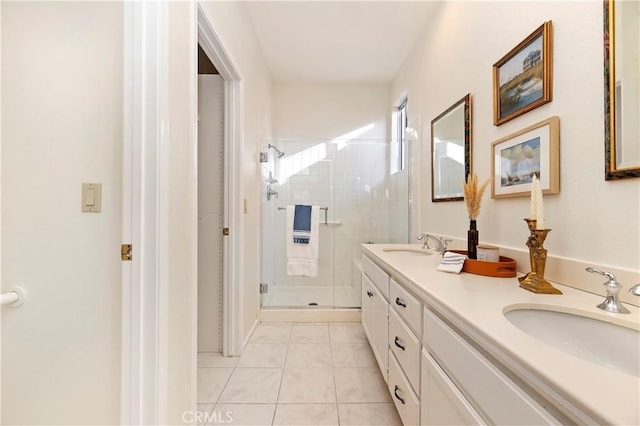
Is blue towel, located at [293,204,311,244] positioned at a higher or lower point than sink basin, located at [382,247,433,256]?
higher

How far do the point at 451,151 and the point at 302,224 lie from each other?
1.54 m

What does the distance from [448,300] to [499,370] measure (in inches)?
9.3

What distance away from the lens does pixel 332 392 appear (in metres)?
1.58

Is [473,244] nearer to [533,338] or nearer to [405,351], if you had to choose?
[405,351]

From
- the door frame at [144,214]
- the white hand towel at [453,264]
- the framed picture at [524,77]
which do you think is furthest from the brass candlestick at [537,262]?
the door frame at [144,214]

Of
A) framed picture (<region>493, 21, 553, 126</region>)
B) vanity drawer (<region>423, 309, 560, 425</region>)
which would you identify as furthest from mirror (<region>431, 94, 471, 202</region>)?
vanity drawer (<region>423, 309, 560, 425</region>)

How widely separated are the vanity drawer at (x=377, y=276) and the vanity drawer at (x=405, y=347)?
134mm

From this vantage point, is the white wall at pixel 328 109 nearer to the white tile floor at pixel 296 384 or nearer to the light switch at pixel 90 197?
the white tile floor at pixel 296 384

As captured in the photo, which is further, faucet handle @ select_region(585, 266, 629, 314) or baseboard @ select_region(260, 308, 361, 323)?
baseboard @ select_region(260, 308, 361, 323)

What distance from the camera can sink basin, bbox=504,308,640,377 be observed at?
64 cm

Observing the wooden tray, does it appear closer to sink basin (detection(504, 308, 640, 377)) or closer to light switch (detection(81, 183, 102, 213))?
sink basin (detection(504, 308, 640, 377))

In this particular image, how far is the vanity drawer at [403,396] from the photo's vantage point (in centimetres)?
103

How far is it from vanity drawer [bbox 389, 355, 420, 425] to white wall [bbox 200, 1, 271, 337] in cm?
118

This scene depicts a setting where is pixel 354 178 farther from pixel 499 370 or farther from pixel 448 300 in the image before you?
pixel 499 370
